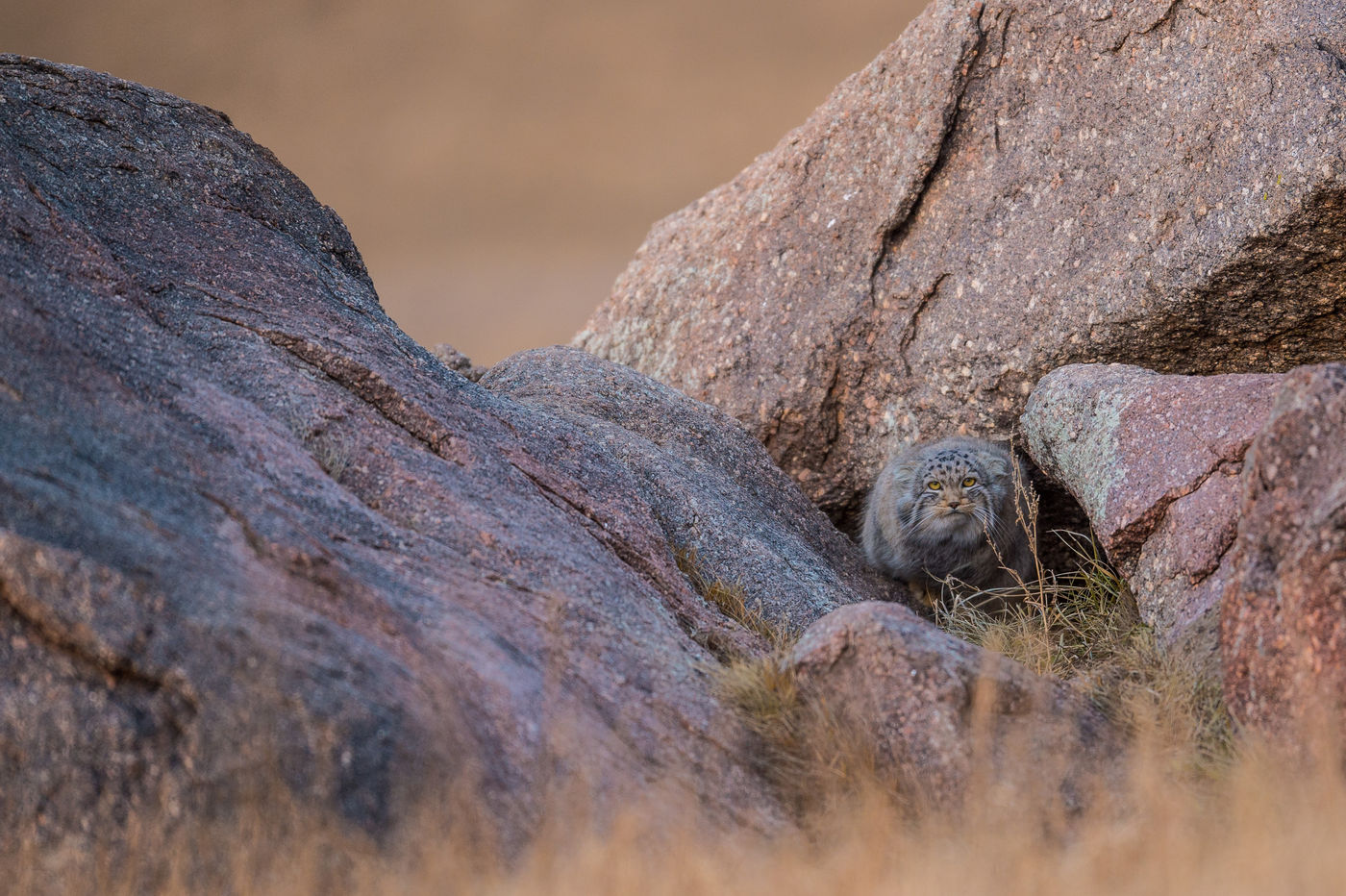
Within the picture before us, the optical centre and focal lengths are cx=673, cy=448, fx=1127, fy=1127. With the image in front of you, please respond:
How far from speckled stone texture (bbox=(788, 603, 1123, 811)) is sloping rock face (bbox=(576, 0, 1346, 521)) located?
3.42 m

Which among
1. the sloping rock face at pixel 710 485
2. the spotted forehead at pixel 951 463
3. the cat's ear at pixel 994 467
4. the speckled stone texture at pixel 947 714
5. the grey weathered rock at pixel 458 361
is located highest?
the grey weathered rock at pixel 458 361

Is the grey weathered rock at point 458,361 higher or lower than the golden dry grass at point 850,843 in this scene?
higher

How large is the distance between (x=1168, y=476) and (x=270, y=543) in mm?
3996

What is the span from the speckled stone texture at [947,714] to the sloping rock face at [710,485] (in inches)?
53.3

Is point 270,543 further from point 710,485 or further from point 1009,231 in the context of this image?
point 1009,231

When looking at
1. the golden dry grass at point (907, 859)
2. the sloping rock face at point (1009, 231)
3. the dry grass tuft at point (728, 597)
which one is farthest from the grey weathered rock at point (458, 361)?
the golden dry grass at point (907, 859)

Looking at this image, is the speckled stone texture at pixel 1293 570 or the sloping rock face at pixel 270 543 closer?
the sloping rock face at pixel 270 543

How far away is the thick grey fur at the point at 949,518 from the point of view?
7195 mm

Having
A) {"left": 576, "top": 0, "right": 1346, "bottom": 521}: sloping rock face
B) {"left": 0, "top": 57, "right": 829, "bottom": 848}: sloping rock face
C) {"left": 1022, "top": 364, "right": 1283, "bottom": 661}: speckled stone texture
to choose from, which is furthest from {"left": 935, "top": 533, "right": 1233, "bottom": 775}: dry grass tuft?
{"left": 576, "top": 0, "right": 1346, "bottom": 521}: sloping rock face

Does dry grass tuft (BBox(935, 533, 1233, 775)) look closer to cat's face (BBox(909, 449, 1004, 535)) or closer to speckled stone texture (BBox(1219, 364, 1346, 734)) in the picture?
speckled stone texture (BBox(1219, 364, 1346, 734))

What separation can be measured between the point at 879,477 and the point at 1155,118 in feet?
9.38

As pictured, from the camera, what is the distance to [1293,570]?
3.53 meters

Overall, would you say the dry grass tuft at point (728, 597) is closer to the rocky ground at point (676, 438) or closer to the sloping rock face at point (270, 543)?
the rocky ground at point (676, 438)

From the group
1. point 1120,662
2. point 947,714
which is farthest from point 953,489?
point 947,714
